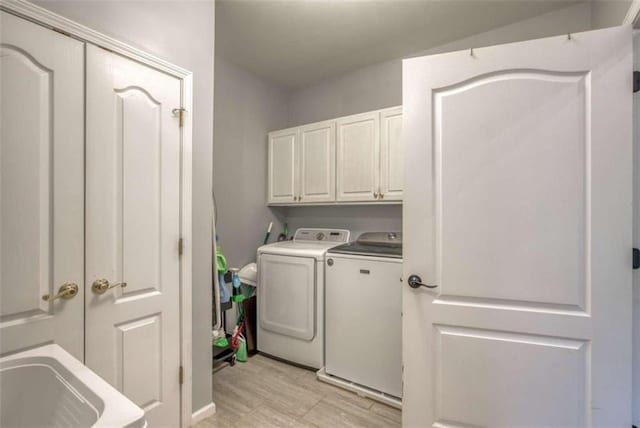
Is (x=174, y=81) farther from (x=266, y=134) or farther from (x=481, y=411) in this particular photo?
(x=481, y=411)

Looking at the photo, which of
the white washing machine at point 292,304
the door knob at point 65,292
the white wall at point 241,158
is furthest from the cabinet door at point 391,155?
the door knob at point 65,292

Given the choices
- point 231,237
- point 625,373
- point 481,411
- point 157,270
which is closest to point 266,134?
point 231,237

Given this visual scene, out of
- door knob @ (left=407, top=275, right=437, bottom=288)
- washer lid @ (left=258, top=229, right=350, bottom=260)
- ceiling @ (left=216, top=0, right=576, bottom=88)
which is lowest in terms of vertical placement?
door knob @ (left=407, top=275, right=437, bottom=288)

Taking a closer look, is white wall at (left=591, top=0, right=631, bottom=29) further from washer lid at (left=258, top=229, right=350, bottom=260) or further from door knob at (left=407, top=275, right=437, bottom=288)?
washer lid at (left=258, top=229, right=350, bottom=260)

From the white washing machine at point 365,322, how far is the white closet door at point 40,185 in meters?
1.51

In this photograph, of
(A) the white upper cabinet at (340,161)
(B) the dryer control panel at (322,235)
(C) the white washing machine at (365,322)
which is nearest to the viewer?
(C) the white washing machine at (365,322)

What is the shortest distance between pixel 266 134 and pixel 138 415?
2.73 metres

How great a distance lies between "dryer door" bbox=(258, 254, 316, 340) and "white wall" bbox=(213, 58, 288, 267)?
1.46 ft

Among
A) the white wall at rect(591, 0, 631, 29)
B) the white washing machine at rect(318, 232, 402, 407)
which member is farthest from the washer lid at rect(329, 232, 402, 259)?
the white wall at rect(591, 0, 631, 29)

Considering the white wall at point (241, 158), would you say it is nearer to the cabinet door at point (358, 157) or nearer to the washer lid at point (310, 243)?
the washer lid at point (310, 243)

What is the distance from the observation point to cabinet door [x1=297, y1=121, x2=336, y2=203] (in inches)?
104

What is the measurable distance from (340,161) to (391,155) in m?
0.48

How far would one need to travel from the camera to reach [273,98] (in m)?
3.14

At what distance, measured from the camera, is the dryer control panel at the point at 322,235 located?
9.09 feet
